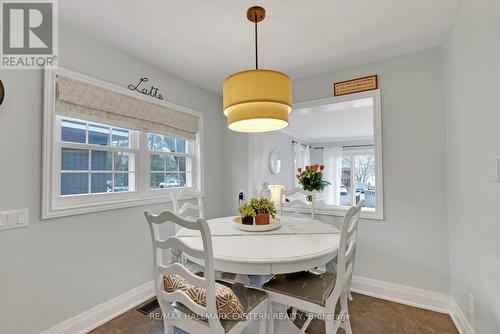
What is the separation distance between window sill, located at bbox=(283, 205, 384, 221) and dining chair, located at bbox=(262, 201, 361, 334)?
1030 millimetres

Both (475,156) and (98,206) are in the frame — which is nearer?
(475,156)

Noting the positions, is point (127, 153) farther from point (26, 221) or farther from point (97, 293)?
point (97, 293)

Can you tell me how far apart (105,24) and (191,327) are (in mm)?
2160

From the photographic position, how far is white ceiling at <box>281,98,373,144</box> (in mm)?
3143

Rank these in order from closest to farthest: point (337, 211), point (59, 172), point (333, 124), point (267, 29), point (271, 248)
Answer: point (271, 248), point (59, 172), point (267, 29), point (337, 211), point (333, 124)

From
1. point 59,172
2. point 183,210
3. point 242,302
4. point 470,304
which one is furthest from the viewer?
point 183,210

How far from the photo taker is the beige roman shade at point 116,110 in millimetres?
1819

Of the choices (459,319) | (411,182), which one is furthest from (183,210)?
(459,319)

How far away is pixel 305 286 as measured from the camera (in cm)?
148

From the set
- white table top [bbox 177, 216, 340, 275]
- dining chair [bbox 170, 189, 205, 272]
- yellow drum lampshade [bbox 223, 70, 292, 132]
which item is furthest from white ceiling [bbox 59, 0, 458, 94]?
white table top [bbox 177, 216, 340, 275]

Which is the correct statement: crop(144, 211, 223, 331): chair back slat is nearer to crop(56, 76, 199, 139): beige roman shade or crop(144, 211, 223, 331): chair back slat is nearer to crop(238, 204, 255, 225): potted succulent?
crop(238, 204, 255, 225): potted succulent

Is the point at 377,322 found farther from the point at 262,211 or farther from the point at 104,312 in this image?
the point at 104,312

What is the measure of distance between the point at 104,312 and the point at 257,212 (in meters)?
1.52

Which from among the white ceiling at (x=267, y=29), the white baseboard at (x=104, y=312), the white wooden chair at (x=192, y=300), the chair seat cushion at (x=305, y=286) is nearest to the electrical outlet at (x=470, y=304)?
the chair seat cushion at (x=305, y=286)
